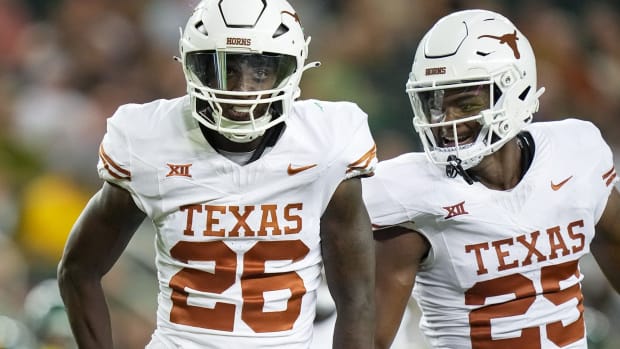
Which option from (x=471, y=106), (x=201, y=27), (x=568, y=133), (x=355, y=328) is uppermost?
(x=201, y=27)

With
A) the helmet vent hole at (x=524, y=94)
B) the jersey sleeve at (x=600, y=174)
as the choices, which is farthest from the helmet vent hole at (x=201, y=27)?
the jersey sleeve at (x=600, y=174)

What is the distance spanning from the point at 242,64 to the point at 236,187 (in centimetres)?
27

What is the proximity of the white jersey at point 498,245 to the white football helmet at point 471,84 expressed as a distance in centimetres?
10

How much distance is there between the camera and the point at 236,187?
276cm

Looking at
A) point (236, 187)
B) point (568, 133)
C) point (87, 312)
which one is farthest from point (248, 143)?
point (568, 133)

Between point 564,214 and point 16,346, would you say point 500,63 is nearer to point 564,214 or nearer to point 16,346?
point 564,214

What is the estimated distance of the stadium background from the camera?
4.59 meters

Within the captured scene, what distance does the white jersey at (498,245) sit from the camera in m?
3.04

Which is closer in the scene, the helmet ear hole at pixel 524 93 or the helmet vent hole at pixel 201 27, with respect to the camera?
the helmet vent hole at pixel 201 27

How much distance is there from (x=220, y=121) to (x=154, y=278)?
202 centimetres

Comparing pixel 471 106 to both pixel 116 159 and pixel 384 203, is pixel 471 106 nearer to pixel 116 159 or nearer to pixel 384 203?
pixel 384 203

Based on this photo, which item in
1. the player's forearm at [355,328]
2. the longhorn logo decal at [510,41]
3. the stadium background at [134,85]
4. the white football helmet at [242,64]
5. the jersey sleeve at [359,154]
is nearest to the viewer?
the white football helmet at [242,64]

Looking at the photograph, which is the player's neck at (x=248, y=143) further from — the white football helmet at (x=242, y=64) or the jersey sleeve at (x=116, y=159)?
the jersey sleeve at (x=116, y=159)

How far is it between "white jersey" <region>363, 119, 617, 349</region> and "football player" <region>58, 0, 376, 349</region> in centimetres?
27
